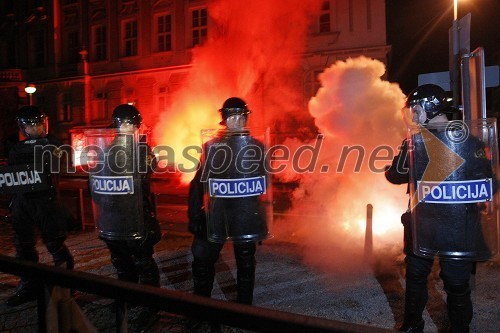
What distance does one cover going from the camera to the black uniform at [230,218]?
338 cm

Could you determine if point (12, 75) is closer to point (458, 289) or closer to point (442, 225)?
point (442, 225)

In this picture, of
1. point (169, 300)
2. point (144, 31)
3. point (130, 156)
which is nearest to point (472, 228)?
point (169, 300)

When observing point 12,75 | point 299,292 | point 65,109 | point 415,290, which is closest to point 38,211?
point 299,292

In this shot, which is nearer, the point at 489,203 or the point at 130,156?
the point at 489,203

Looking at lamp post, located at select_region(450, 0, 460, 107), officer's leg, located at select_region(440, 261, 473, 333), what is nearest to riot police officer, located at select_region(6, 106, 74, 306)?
officer's leg, located at select_region(440, 261, 473, 333)

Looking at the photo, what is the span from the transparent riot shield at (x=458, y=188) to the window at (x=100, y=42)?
2765 cm

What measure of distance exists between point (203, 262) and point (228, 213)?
551mm

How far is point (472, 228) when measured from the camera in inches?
112

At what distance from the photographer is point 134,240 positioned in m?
3.71

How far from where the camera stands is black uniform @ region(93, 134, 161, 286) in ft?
12.0

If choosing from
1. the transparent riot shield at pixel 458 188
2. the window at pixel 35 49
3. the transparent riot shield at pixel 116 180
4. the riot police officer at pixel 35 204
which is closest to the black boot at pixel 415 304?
the transparent riot shield at pixel 458 188

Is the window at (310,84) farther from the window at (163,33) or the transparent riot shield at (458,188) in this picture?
the transparent riot shield at (458,188)

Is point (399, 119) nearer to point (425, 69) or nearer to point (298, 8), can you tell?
point (298, 8)

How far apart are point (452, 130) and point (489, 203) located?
56 centimetres
